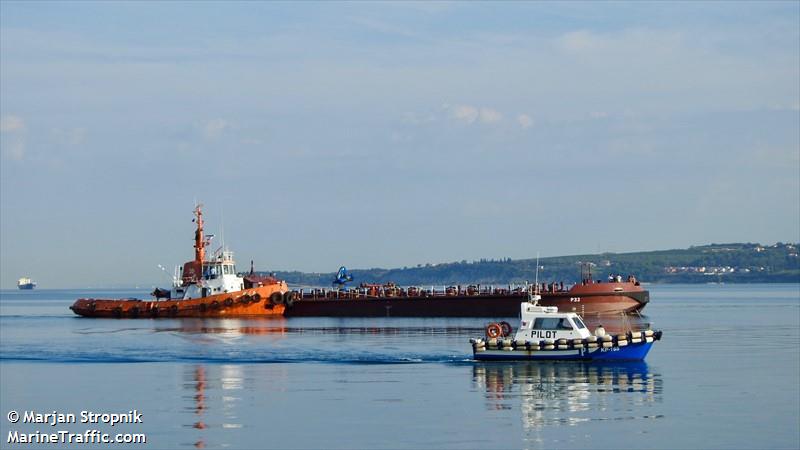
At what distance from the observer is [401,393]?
44656mm

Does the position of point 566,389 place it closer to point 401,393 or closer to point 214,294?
point 401,393

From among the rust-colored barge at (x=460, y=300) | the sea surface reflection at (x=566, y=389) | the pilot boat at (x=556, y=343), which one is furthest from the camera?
the rust-colored barge at (x=460, y=300)

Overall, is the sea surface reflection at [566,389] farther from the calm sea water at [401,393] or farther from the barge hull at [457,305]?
the barge hull at [457,305]

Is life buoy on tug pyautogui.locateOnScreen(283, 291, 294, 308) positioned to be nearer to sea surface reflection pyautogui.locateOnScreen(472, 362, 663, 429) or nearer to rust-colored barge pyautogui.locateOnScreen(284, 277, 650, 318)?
rust-colored barge pyautogui.locateOnScreen(284, 277, 650, 318)

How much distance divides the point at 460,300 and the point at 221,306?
19.5 meters

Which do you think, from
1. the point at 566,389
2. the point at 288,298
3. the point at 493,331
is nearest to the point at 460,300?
the point at 288,298

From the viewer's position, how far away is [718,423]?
37.2m

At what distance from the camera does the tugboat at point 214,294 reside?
337 ft

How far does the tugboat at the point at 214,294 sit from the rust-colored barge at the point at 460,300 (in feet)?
7.45

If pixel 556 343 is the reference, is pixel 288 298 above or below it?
above

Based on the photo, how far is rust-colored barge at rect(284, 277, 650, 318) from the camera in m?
97.3

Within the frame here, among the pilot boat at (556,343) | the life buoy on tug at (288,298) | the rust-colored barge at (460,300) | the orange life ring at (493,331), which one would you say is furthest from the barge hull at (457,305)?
the orange life ring at (493,331)

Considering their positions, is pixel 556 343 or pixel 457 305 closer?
pixel 556 343

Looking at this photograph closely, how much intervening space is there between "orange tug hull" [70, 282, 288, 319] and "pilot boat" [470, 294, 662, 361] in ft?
168
